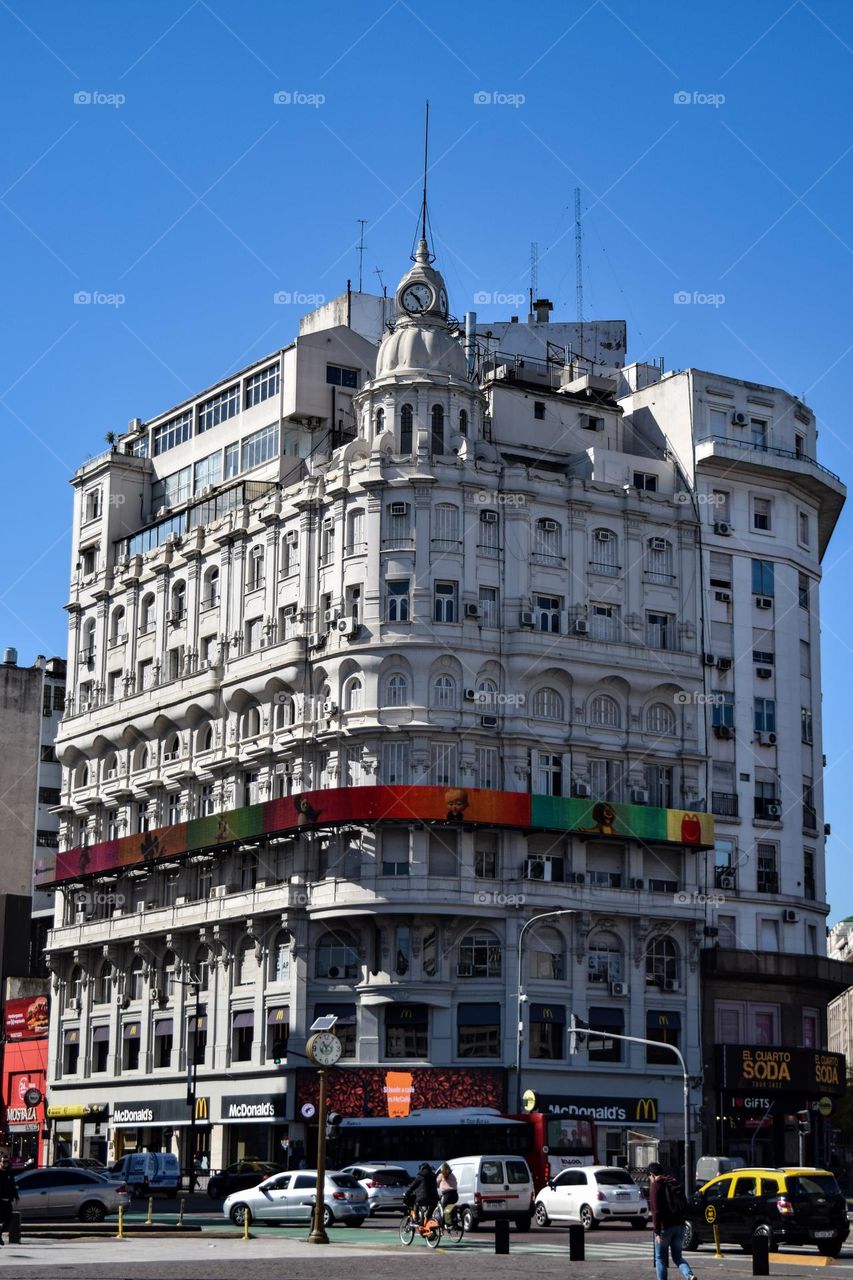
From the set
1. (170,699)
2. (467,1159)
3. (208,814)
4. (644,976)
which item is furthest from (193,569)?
(467,1159)

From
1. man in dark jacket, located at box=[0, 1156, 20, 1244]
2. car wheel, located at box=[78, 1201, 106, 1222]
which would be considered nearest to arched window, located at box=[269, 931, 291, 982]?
car wheel, located at box=[78, 1201, 106, 1222]

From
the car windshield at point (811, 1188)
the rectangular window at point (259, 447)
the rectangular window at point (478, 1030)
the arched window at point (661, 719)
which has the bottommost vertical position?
the car windshield at point (811, 1188)

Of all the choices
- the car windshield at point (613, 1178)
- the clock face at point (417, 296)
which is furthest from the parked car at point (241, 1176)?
the clock face at point (417, 296)

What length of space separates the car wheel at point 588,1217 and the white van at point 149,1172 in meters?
17.6

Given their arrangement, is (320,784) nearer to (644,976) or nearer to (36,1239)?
(644,976)

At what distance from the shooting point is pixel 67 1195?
48.5 m

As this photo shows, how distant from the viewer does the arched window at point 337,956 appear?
250 ft

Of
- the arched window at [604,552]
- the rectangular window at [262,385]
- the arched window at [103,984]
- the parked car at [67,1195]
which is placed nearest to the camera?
the parked car at [67,1195]

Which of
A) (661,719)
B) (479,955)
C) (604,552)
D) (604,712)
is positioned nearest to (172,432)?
(604,552)

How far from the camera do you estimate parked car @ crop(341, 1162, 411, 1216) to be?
55.0m

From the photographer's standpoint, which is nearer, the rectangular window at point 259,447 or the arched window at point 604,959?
the arched window at point 604,959

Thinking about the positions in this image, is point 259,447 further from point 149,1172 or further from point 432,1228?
point 432,1228

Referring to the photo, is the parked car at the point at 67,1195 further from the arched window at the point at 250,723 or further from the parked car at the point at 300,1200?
the arched window at the point at 250,723

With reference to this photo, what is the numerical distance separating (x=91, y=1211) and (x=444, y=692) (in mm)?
32864
